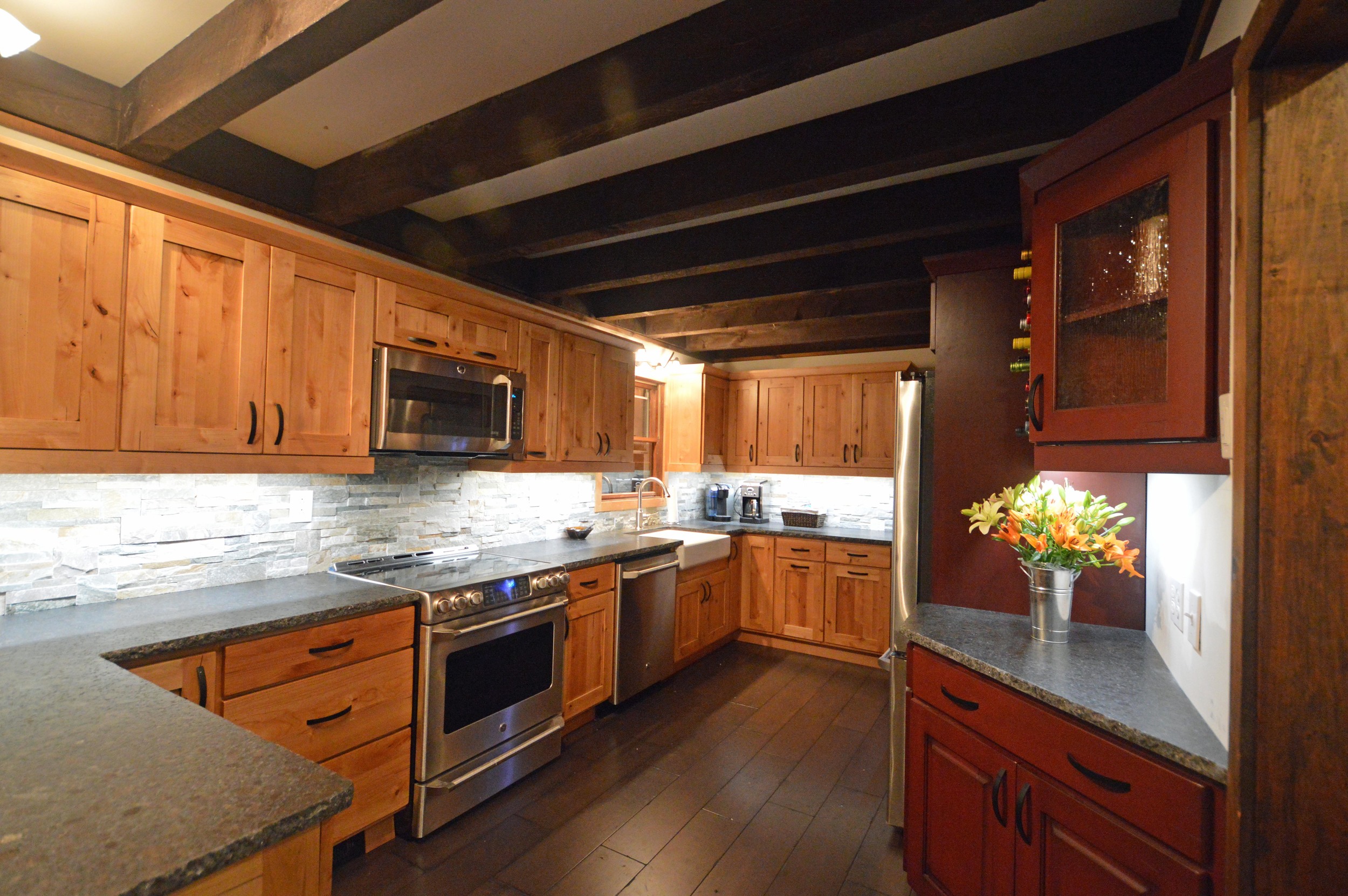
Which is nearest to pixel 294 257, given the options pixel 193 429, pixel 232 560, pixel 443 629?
pixel 193 429

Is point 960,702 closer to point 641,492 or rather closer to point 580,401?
point 580,401

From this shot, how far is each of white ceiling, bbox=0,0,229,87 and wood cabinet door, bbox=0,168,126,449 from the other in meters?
0.46

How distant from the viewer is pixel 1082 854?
1.38 metres

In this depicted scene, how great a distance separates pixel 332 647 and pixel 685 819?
155 cm

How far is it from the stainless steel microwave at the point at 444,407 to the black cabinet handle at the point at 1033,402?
231 centimetres

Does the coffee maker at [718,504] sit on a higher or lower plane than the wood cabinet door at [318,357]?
lower

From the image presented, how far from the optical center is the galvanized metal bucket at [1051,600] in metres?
1.85

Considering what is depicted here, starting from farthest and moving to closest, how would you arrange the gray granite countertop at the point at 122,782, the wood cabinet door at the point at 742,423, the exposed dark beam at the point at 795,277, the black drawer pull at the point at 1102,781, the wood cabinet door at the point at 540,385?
the wood cabinet door at the point at 742,423, the wood cabinet door at the point at 540,385, the exposed dark beam at the point at 795,277, the black drawer pull at the point at 1102,781, the gray granite countertop at the point at 122,782

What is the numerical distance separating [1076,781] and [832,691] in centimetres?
269

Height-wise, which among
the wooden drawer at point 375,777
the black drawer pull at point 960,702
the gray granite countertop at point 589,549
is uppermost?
the gray granite countertop at point 589,549

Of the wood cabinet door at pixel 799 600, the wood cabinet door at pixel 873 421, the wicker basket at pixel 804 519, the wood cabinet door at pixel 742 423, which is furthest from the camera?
the wood cabinet door at pixel 742 423

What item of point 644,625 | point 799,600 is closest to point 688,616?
point 644,625

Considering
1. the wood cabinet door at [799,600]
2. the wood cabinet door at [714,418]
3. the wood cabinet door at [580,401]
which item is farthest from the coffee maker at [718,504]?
the wood cabinet door at [580,401]

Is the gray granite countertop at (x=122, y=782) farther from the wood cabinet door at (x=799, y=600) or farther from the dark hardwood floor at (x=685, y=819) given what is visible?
the wood cabinet door at (x=799, y=600)
